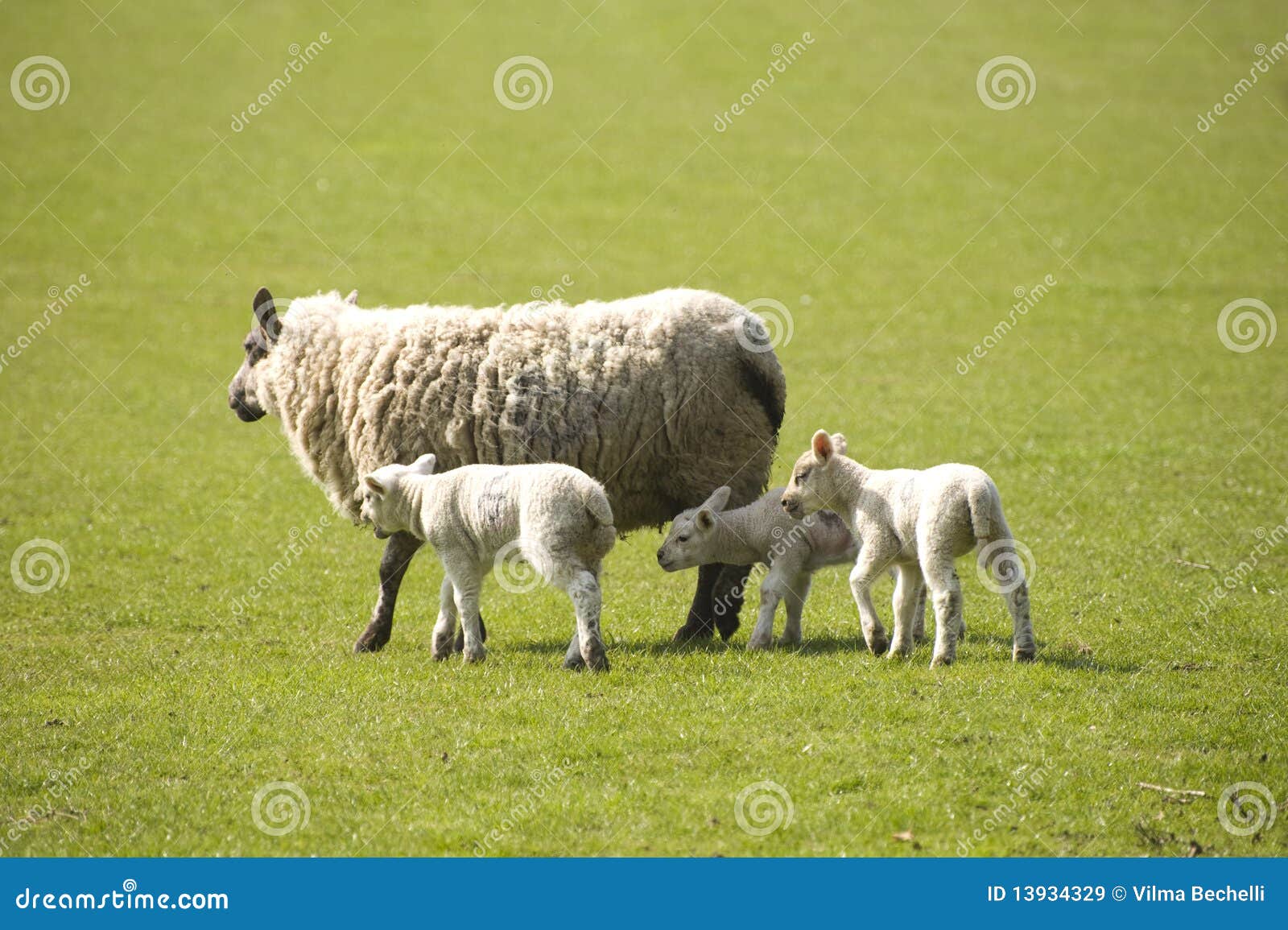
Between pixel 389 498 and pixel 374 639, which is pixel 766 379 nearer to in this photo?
pixel 389 498

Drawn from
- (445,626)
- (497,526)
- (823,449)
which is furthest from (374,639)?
(823,449)

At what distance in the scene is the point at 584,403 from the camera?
11492mm

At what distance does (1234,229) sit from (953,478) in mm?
32937

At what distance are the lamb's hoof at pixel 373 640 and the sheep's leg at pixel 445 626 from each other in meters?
0.94

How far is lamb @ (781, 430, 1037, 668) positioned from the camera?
31.1 ft

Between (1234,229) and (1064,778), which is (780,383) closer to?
(1064,778)

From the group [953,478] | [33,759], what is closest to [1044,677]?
[953,478]

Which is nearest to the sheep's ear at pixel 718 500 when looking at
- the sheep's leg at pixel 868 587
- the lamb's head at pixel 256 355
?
the sheep's leg at pixel 868 587

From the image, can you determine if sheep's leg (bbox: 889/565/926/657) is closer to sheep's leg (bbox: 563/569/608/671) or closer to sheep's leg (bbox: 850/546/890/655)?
sheep's leg (bbox: 850/546/890/655)

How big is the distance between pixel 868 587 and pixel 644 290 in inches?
943

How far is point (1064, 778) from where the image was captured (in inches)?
313

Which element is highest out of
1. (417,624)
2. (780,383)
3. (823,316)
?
(823,316)

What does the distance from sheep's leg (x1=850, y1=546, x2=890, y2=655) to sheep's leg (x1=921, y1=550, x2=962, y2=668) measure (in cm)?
38

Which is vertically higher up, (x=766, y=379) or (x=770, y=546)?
(x=766, y=379)
